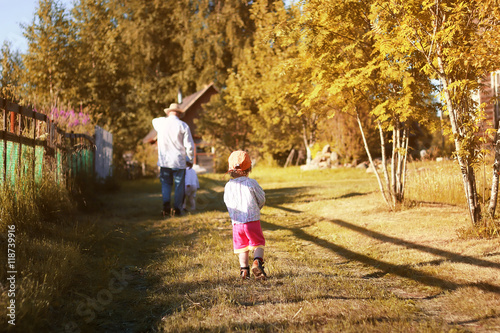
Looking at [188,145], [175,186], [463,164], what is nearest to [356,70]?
[463,164]

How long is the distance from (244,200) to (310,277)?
1.00 metres

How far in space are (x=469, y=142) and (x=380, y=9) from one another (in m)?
2.18

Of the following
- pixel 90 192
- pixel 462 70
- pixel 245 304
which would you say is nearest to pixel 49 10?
pixel 90 192

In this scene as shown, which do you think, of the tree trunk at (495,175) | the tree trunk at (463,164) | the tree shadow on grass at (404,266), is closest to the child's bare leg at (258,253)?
the tree shadow on grass at (404,266)

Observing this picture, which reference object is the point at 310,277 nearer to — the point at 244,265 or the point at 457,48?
the point at 244,265

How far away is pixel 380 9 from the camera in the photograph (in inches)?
266

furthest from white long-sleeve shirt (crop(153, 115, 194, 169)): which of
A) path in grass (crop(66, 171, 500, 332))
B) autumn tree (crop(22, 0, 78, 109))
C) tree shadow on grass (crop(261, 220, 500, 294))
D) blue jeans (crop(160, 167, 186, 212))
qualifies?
autumn tree (crop(22, 0, 78, 109))

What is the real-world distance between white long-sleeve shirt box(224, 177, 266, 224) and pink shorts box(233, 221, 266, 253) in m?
0.06

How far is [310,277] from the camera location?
4.59 meters

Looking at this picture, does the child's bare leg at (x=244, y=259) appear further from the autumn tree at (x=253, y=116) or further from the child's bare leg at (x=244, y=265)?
the autumn tree at (x=253, y=116)

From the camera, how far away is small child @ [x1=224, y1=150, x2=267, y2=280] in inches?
190

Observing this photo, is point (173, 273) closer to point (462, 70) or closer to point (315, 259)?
point (315, 259)

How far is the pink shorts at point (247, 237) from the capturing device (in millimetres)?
4832

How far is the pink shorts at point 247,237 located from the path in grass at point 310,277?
29 centimetres
